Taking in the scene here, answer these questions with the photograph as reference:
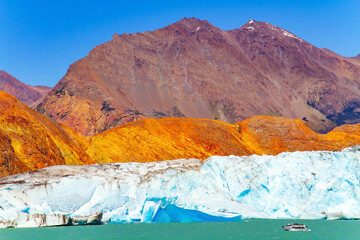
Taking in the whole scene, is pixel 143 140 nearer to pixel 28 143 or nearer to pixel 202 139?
pixel 202 139

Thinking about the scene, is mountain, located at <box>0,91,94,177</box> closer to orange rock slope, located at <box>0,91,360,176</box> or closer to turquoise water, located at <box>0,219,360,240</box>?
orange rock slope, located at <box>0,91,360,176</box>

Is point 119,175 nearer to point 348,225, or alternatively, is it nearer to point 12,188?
point 12,188

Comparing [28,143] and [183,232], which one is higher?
[28,143]

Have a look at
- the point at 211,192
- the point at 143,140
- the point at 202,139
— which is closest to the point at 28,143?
the point at 143,140

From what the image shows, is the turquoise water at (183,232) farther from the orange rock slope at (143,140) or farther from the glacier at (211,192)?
the orange rock slope at (143,140)

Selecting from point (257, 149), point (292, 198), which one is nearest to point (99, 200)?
point (292, 198)

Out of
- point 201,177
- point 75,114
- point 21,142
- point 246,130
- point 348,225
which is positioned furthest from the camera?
point 75,114
